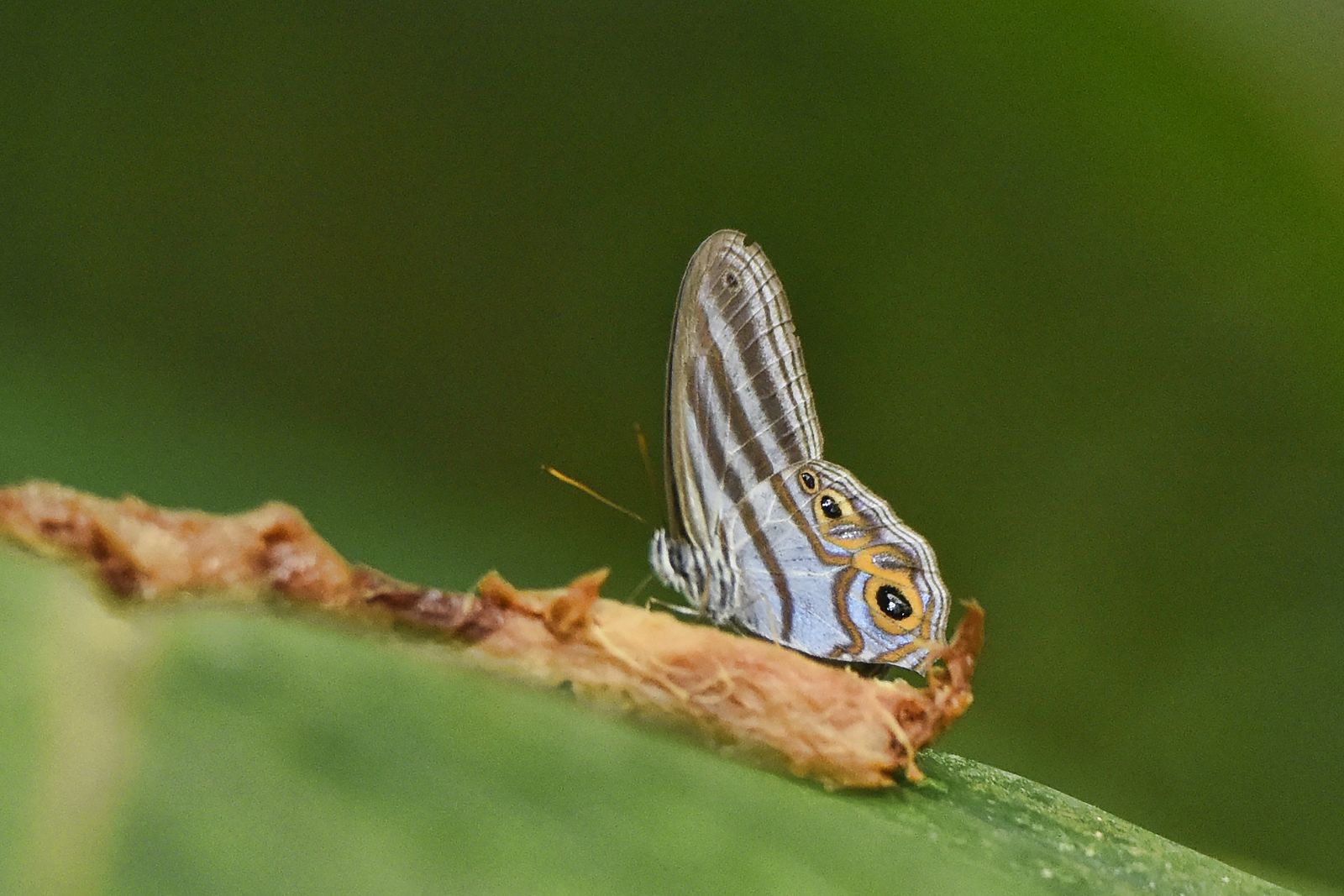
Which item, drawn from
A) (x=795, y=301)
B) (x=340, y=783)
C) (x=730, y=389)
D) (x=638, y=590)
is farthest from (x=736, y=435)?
(x=340, y=783)

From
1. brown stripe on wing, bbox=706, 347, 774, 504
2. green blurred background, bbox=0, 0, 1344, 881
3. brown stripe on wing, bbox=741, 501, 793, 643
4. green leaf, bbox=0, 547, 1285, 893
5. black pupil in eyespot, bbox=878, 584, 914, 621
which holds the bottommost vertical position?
green leaf, bbox=0, 547, 1285, 893

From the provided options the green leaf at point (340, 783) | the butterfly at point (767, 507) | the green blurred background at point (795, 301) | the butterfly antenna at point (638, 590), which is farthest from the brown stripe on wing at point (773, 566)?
the green leaf at point (340, 783)

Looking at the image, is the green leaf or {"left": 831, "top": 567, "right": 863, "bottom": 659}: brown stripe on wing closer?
the green leaf

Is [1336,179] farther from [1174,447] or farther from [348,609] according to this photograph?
[348,609]

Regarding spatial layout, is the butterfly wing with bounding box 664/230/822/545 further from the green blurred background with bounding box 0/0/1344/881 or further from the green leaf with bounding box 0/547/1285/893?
the green leaf with bounding box 0/547/1285/893

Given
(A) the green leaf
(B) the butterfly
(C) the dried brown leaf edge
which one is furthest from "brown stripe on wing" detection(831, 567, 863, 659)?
(A) the green leaf

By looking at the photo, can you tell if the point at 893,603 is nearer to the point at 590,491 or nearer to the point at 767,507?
the point at 767,507

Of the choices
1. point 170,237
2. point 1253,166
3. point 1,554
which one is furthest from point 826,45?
point 1,554
